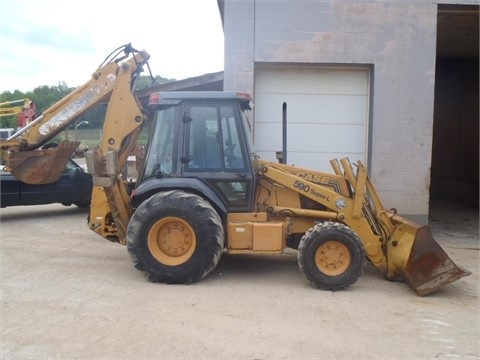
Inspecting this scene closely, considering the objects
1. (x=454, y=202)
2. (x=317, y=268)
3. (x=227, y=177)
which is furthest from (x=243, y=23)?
(x=454, y=202)

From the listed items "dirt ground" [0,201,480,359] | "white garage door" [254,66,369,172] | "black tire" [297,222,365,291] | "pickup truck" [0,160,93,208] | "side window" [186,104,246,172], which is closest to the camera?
"dirt ground" [0,201,480,359]

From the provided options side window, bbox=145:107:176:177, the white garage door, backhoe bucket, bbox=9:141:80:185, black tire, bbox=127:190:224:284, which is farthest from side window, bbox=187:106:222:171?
the white garage door

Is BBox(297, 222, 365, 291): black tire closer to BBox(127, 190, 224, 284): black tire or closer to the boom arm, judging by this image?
BBox(127, 190, 224, 284): black tire

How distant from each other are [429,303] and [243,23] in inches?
254

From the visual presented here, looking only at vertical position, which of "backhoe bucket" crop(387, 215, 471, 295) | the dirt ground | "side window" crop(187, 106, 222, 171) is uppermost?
"side window" crop(187, 106, 222, 171)

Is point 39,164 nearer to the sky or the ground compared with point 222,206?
nearer to the sky

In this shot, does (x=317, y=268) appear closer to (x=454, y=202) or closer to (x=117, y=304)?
(x=117, y=304)

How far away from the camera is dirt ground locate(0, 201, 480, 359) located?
4.08 meters

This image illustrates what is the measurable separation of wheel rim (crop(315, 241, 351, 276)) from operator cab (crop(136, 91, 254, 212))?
3.57ft

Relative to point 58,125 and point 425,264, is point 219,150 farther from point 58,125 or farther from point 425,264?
point 425,264

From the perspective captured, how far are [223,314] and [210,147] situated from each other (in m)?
2.24

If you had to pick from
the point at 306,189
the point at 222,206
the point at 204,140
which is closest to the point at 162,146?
the point at 204,140

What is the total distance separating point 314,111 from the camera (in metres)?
9.83

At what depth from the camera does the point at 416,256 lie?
18.7 ft
